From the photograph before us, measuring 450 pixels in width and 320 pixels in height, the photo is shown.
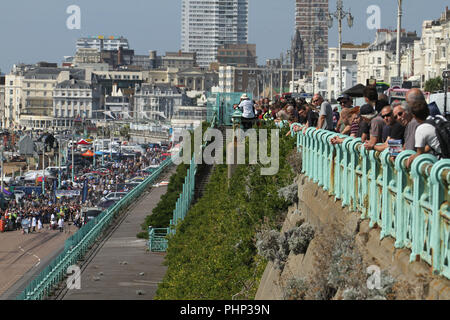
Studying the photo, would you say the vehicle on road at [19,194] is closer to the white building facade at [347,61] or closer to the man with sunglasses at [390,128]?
the white building facade at [347,61]

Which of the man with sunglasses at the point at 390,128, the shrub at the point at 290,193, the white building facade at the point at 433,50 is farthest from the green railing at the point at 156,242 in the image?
the white building facade at the point at 433,50

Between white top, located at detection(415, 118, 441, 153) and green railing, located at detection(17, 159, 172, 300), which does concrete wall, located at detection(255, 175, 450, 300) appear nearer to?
white top, located at detection(415, 118, 441, 153)

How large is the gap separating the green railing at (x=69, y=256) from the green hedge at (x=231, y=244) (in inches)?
113

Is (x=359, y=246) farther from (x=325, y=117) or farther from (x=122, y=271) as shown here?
(x=122, y=271)

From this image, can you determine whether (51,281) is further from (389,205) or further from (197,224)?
(389,205)

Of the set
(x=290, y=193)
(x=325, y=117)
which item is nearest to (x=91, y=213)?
(x=290, y=193)

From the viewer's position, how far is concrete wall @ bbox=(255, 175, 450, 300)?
24.2ft

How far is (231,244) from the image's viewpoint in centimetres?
1791

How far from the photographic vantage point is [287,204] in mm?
16422

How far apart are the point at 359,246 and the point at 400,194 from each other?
2.92ft
